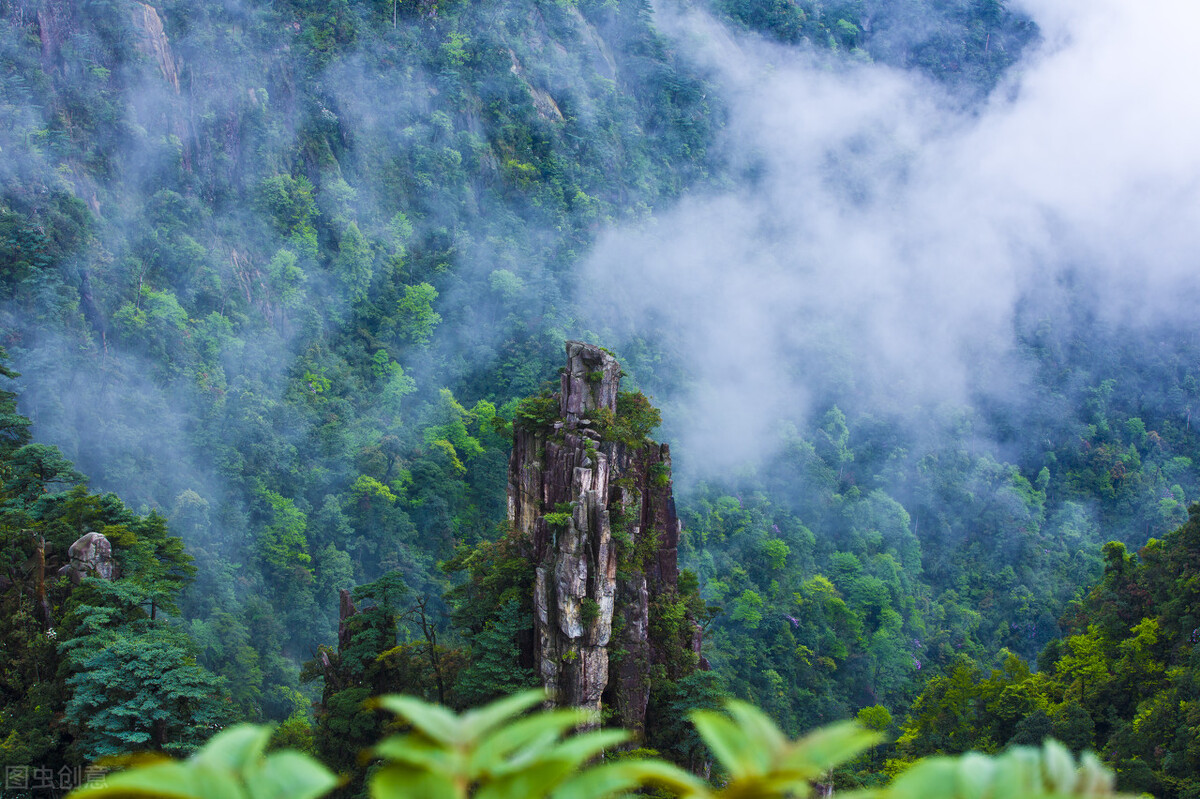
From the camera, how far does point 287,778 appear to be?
1479mm

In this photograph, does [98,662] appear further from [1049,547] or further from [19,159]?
[1049,547]

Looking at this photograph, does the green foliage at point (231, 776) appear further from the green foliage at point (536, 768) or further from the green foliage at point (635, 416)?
the green foliage at point (635, 416)

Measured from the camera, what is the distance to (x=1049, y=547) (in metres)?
49.6

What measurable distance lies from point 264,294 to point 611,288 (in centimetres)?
2135

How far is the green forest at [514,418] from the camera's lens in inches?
686

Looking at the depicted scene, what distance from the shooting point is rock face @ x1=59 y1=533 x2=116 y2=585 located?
57.8 ft

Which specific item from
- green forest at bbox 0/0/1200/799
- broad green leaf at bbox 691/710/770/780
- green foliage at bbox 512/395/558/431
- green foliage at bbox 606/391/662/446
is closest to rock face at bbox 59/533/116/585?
green forest at bbox 0/0/1200/799

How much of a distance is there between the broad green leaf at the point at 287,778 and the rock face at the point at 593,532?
14.8 meters

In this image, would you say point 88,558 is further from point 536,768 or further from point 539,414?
point 536,768

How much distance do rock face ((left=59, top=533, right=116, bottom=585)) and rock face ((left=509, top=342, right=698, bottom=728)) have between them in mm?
8691

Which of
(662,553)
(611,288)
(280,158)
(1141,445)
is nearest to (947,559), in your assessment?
(1141,445)

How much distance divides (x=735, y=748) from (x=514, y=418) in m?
19.4

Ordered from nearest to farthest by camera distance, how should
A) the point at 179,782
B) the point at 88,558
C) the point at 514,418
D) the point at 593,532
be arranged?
the point at 179,782 → the point at 593,532 → the point at 88,558 → the point at 514,418

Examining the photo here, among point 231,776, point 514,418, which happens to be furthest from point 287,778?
point 514,418
